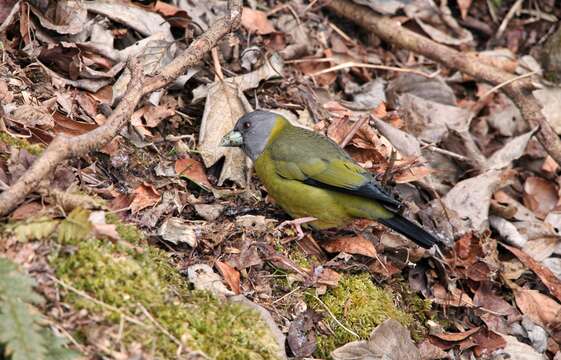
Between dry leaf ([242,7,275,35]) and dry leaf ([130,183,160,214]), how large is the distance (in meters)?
2.23

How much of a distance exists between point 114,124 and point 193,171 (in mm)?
1091

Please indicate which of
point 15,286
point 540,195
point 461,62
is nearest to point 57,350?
point 15,286

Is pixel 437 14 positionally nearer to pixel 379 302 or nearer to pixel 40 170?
pixel 379 302

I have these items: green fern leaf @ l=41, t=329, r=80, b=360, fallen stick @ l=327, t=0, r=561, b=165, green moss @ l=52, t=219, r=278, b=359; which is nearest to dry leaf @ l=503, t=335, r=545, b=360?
green moss @ l=52, t=219, r=278, b=359

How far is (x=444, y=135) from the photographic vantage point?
6383 millimetres

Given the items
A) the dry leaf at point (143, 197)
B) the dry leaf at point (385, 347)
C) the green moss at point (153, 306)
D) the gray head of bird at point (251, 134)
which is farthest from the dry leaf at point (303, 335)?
the gray head of bird at point (251, 134)

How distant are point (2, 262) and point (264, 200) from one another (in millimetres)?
2546

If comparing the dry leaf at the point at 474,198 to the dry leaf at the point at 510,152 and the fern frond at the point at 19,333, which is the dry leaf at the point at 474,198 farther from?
the fern frond at the point at 19,333

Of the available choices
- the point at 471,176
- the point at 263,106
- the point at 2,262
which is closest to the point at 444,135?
the point at 471,176

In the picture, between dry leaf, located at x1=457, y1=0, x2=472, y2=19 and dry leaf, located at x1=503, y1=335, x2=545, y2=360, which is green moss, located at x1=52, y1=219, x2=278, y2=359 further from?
dry leaf, located at x1=457, y1=0, x2=472, y2=19

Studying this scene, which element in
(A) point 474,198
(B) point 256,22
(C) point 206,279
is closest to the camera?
(C) point 206,279

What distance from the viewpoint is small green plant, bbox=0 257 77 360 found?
2783mm

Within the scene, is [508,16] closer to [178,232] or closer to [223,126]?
[223,126]

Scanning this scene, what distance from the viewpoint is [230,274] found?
4.17m
